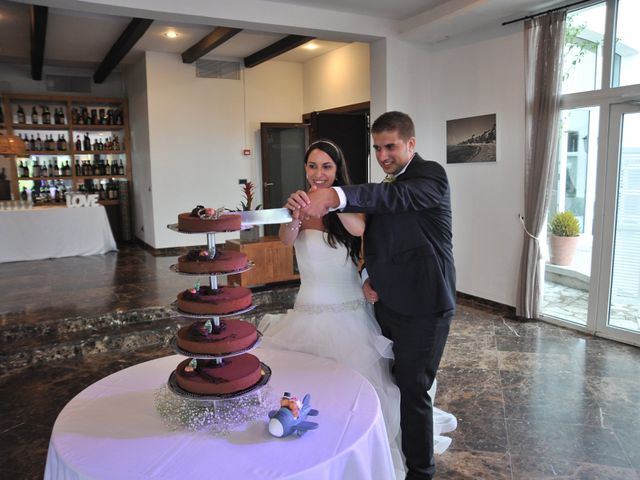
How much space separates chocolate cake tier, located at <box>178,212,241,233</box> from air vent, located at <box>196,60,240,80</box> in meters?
7.13

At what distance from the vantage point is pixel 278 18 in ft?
15.9

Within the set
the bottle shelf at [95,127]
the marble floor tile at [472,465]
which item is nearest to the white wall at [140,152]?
the bottle shelf at [95,127]

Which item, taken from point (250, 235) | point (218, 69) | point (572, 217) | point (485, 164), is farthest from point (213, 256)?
point (218, 69)

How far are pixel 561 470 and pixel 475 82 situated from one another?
13.0 ft

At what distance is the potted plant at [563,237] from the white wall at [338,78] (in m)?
3.33

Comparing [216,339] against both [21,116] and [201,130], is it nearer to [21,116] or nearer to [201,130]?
[201,130]

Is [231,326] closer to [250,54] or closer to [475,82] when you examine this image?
[475,82]

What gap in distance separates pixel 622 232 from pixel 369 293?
3.16 meters

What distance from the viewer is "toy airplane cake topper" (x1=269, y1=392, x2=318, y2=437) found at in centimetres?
131

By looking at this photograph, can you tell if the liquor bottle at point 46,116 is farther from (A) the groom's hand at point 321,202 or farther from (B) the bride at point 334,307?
(A) the groom's hand at point 321,202

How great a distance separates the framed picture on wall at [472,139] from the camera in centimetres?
512

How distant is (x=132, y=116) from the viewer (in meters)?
8.83

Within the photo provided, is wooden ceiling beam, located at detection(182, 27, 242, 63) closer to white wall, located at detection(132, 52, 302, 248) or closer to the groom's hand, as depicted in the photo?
white wall, located at detection(132, 52, 302, 248)

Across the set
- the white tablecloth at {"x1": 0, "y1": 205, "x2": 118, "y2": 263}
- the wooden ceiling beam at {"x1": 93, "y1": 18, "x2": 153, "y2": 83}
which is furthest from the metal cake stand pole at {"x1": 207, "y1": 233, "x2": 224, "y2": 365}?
the white tablecloth at {"x1": 0, "y1": 205, "x2": 118, "y2": 263}
